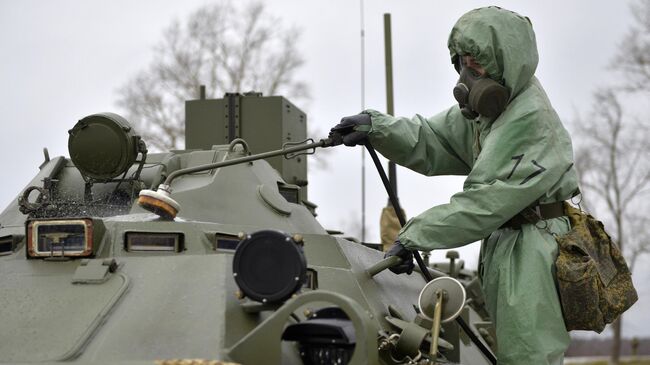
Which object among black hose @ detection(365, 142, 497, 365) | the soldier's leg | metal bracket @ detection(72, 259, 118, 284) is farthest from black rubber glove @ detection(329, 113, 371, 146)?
metal bracket @ detection(72, 259, 118, 284)

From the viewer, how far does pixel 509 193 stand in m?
6.10

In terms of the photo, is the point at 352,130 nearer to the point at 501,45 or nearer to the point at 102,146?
the point at 501,45

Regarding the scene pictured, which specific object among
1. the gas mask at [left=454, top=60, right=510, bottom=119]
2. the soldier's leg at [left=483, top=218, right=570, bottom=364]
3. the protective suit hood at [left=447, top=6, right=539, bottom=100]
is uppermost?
the protective suit hood at [left=447, top=6, right=539, bottom=100]

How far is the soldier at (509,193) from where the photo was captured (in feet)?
20.1

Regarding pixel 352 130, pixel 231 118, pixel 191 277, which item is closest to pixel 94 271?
pixel 191 277

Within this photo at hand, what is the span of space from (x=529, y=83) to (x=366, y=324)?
2.46 m

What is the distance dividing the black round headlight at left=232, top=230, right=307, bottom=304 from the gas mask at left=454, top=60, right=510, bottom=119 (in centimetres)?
196

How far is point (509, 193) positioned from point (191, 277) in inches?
75.9

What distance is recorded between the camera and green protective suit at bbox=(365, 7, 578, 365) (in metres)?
6.11

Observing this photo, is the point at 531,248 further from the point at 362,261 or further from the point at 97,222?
the point at 97,222

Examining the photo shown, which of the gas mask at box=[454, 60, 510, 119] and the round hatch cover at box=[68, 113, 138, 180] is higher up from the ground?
the gas mask at box=[454, 60, 510, 119]

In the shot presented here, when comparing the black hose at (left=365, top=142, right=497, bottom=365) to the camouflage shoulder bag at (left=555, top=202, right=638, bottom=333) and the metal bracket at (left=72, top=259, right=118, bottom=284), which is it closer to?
the camouflage shoulder bag at (left=555, top=202, right=638, bottom=333)

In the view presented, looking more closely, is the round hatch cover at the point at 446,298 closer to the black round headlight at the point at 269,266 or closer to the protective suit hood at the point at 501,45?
the black round headlight at the point at 269,266

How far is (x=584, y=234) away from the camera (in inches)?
253
